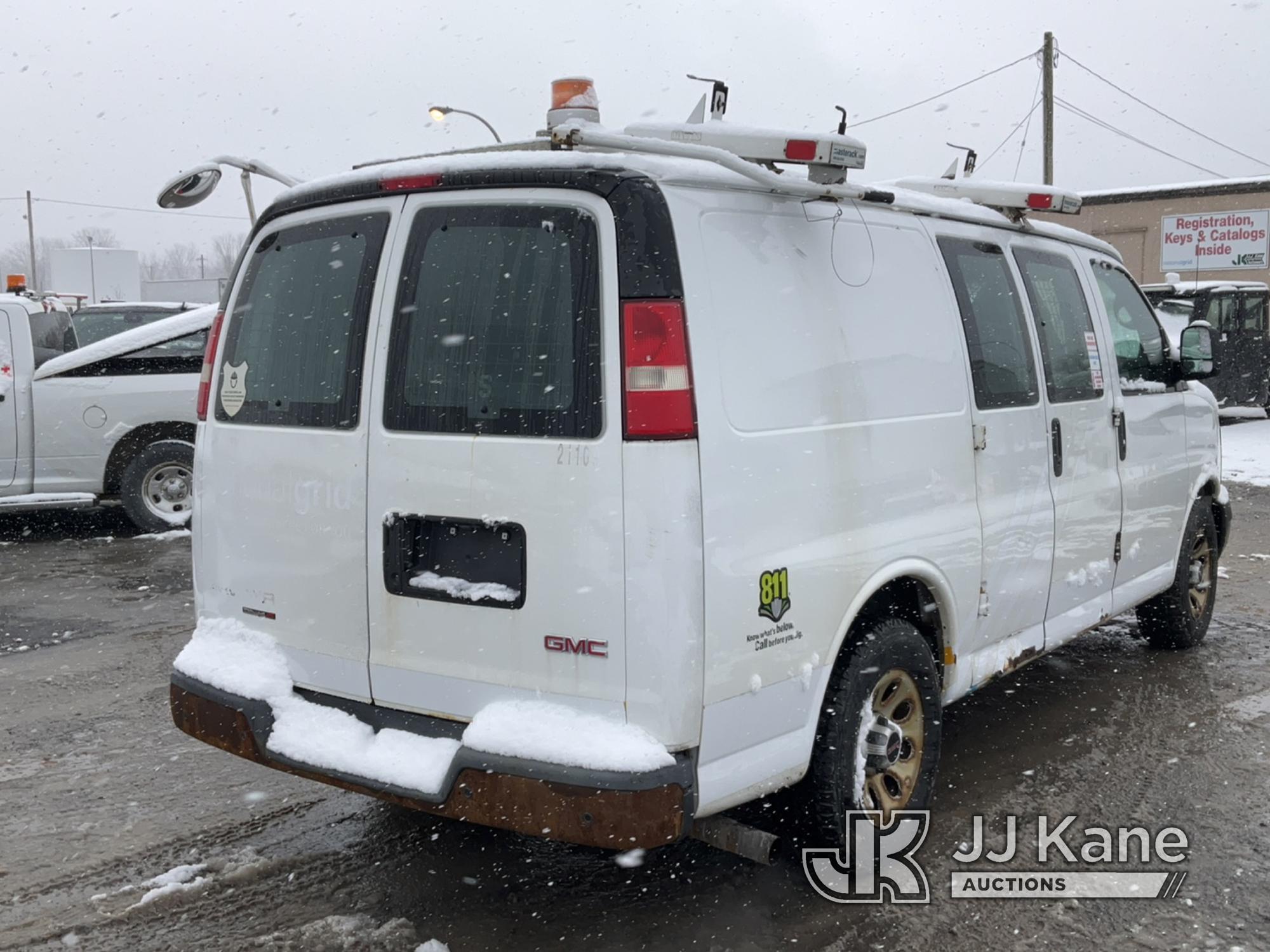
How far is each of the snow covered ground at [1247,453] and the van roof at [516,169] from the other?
11.2 meters

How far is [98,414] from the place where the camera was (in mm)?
9734

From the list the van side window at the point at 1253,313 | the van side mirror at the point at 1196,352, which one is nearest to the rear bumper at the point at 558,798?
the van side mirror at the point at 1196,352

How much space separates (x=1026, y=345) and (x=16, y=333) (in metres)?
8.34

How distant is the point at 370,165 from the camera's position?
11.8 feet

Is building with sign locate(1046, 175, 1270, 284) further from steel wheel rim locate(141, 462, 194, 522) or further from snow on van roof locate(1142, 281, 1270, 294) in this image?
steel wheel rim locate(141, 462, 194, 522)

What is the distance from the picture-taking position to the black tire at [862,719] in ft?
11.4

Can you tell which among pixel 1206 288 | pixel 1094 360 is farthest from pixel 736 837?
pixel 1206 288

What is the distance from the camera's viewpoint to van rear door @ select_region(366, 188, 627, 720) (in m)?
2.93

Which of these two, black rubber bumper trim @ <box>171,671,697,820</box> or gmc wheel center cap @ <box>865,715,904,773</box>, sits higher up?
black rubber bumper trim @ <box>171,671,697,820</box>

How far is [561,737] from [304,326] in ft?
4.96

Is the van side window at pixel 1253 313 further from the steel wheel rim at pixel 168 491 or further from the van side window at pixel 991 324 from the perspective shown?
the van side window at pixel 991 324

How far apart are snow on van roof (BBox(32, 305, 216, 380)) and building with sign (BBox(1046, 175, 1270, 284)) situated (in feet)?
75.5

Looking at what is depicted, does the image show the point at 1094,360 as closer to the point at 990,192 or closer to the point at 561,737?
the point at 990,192

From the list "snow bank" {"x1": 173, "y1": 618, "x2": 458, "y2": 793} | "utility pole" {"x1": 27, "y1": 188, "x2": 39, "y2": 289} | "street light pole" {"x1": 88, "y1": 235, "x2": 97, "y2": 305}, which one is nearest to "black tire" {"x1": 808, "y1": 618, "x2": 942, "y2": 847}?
"snow bank" {"x1": 173, "y1": 618, "x2": 458, "y2": 793}
